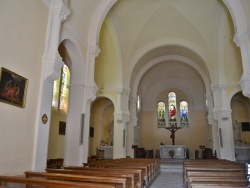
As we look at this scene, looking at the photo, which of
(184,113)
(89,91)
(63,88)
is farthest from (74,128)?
(184,113)

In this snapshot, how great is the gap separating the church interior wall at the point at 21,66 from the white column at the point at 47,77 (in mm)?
137

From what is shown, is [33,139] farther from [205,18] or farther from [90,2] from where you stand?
[205,18]

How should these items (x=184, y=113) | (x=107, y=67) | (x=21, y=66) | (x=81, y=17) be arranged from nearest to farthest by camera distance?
1. (x=21, y=66)
2. (x=81, y=17)
3. (x=107, y=67)
4. (x=184, y=113)

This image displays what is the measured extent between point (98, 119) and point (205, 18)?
36.8ft

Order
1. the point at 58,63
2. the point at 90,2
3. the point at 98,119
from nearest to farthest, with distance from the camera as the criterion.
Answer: the point at 58,63 → the point at 90,2 → the point at 98,119

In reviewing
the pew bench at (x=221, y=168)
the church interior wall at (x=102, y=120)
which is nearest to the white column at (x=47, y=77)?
the pew bench at (x=221, y=168)

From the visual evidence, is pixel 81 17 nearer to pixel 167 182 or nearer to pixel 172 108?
pixel 167 182

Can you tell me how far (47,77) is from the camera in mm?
6293

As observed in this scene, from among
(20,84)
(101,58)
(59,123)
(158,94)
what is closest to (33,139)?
(20,84)

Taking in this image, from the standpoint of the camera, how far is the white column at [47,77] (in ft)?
19.6

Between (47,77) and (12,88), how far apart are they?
1.26 m

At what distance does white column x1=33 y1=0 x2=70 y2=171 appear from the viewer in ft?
19.6

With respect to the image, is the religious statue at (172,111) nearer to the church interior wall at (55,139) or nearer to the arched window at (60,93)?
the arched window at (60,93)

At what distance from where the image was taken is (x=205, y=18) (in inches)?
507
